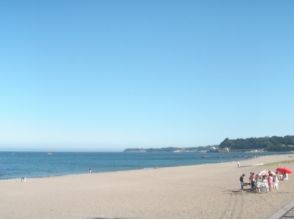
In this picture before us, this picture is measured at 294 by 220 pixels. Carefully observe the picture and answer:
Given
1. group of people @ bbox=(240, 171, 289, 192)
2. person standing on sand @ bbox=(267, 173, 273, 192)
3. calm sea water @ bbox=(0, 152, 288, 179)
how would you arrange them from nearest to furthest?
group of people @ bbox=(240, 171, 289, 192), person standing on sand @ bbox=(267, 173, 273, 192), calm sea water @ bbox=(0, 152, 288, 179)

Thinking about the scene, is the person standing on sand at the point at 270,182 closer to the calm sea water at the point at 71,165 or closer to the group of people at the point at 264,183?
the group of people at the point at 264,183

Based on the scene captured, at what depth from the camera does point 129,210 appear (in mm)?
16938

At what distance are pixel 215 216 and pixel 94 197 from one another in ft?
29.3

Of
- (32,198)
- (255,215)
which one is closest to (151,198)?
(32,198)

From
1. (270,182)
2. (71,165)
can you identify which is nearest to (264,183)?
(270,182)

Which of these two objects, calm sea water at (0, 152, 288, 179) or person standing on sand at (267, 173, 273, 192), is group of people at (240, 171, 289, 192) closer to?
person standing on sand at (267, 173, 273, 192)

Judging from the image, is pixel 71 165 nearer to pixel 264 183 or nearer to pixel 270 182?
pixel 270 182

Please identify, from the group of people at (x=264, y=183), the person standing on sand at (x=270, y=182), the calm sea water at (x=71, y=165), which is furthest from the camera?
the calm sea water at (x=71, y=165)

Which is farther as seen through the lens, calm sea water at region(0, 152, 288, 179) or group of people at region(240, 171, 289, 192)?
calm sea water at region(0, 152, 288, 179)

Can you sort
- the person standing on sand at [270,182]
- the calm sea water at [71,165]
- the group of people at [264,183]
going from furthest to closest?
the calm sea water at [71,165], the person standing on sand at [270,182], the group of people at [264,183]

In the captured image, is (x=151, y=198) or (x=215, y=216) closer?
(x=215, y=216)

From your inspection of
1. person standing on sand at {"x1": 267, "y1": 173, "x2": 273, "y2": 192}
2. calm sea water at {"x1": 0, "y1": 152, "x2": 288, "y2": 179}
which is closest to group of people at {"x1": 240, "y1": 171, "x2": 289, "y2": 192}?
person standing on sand at {"x1": 267, "y1": 173, "x2": 273, "y2": 192}

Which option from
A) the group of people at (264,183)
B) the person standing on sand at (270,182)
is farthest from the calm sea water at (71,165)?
the person standing on sand at (270,182)

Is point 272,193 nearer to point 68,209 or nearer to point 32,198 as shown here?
point 68,209
